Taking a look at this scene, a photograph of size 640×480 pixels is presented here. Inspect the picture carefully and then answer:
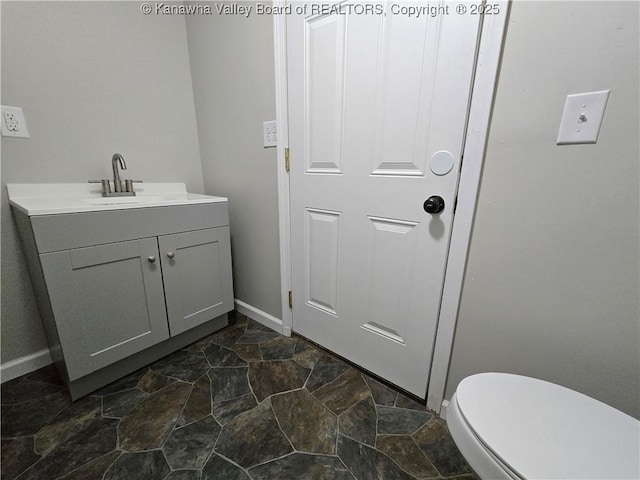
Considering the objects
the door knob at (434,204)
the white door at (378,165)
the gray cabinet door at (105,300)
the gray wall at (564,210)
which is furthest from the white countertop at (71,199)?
the gray wall at (564,210)

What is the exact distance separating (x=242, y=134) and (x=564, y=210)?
143 cm

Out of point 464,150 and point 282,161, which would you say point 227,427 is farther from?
point 464,150

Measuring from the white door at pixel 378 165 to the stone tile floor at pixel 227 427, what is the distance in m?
0.19

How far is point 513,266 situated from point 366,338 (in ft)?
2.25

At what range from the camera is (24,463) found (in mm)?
854

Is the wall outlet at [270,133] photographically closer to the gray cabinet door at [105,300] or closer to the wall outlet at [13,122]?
the gray cabinet door at [105,300]

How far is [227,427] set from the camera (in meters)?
0.99

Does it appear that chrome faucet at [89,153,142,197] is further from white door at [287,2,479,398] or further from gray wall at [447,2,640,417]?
gray wall at [447,2,640,417]

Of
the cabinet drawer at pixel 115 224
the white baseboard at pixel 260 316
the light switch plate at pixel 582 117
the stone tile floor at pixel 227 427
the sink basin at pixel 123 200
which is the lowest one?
the stone tile floor at pixel 227 427

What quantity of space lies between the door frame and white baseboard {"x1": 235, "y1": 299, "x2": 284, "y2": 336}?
876mm

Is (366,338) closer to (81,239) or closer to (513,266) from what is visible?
(513,266)

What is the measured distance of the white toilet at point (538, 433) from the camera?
48 cm

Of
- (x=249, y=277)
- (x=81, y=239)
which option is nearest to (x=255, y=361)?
(x=249, y=277)

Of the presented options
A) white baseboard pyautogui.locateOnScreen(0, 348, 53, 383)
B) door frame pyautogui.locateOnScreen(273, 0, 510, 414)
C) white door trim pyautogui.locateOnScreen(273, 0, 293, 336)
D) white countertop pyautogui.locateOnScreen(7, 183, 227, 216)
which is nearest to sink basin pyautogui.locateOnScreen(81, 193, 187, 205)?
white countertop pyautogui.locateOnScreen(7, 183, 227, 216)
